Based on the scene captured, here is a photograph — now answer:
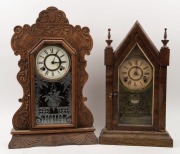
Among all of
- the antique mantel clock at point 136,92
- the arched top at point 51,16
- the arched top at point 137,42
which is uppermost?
the arched top at point 51,16

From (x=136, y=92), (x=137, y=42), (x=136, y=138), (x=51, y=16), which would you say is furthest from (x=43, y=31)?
(x=136, y=138)

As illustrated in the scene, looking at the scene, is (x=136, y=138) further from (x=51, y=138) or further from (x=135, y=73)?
(x=51, y=138)

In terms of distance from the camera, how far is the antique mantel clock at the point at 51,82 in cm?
194

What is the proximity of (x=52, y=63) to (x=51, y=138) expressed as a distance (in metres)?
0.42

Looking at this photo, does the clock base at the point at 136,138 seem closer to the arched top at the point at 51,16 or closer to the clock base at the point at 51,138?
the clock base at the point at 51,138

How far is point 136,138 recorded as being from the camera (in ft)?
6.46

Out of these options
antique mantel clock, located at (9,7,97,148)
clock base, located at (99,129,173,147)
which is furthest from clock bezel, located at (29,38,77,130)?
Answer: clock base, located at (99,129,173,147)

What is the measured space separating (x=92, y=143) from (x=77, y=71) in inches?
16.6

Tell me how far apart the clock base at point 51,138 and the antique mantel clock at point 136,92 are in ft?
0.30

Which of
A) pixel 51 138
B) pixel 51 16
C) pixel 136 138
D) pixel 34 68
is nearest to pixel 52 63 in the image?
pixel 34 68

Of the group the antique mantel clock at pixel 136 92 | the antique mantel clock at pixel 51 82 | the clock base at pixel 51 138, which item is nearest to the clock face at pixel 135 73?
the antique mantel clock at pixel 136 92

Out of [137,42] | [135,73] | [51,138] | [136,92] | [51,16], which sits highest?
[51,16]

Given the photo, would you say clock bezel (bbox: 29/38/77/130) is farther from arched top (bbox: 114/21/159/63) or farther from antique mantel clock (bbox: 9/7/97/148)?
arched top (bbox: 114/21/159/63)

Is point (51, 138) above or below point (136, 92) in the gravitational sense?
below
